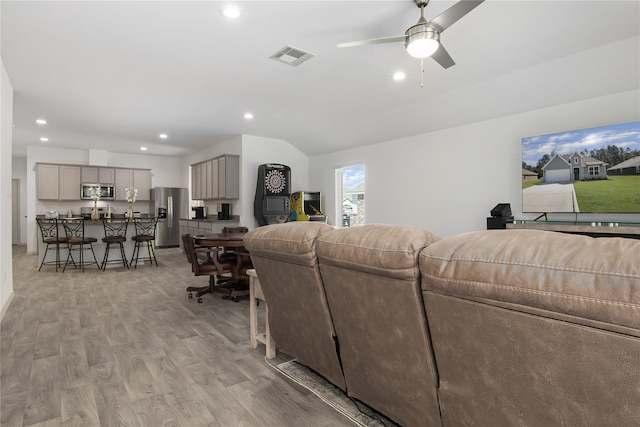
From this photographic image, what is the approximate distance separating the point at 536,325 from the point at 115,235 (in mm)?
7480

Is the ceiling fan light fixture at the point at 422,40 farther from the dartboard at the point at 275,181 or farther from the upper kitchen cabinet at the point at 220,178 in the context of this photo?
the upper kitchen cabinet at the point at 220,178

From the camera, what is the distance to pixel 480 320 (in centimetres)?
104

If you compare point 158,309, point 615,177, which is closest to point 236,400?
point 158,309

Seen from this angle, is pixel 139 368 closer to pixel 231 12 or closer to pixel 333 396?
pixel 333 396

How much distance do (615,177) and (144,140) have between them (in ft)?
28.2

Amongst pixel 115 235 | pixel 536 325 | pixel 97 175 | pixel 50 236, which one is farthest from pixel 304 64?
pixel 97 175

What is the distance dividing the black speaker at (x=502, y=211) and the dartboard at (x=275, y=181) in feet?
14.0

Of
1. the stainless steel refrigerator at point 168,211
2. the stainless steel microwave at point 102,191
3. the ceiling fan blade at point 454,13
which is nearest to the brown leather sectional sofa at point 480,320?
the ceiling fan blade at point 454,13

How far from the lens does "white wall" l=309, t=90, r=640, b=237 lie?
4.10m

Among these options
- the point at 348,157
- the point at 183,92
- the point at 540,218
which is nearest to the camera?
the point at 540,218

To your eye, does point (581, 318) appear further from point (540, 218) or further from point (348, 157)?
point (348, 157)

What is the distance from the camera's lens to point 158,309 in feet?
12.7

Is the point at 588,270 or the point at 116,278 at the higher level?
the point at 588,270

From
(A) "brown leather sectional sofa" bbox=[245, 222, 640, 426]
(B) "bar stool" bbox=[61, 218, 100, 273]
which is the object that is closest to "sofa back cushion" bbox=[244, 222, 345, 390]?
(A) "brown leather sectional sofa" bbox=[245, 222, 640, 426]
